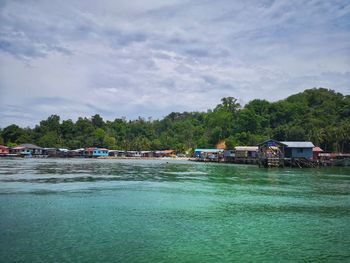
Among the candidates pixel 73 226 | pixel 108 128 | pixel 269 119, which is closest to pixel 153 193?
pixel 73 226

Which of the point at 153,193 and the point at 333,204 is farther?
the point at 153,193

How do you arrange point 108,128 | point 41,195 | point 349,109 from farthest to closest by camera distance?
point 108,128, point 349,109, point 41,195

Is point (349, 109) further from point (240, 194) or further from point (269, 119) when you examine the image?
point (240, 194)

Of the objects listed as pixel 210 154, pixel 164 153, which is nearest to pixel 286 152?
pixel 210 154

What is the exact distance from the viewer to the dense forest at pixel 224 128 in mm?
94312

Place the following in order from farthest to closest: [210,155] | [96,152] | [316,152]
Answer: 1. [96,152]
2. [210,155]
3. [316,152]

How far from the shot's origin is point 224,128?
11875 cm

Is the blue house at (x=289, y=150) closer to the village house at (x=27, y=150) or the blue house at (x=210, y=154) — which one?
the blue house at (x=210, y=154)

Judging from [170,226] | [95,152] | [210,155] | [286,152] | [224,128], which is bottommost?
[170,226]

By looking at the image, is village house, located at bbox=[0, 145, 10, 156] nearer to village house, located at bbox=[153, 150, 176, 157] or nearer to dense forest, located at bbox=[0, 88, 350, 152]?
dense forest, located at bbox=[0, 88, 350, 152]

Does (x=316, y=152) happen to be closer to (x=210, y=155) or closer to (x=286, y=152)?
(x=286, y=152)

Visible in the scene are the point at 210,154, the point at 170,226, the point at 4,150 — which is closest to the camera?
the point at 170,226

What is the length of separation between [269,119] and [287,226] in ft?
329

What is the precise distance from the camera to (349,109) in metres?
97.9
